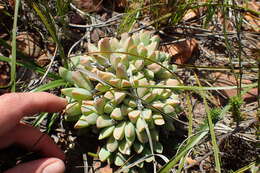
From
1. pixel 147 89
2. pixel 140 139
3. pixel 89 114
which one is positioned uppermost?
pixel 147 89

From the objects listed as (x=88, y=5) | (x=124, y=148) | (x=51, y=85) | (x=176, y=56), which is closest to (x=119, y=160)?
(x=124, y=148)

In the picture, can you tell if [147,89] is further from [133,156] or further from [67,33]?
[67,33]

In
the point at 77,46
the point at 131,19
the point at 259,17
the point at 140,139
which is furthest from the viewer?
the point at 259,17

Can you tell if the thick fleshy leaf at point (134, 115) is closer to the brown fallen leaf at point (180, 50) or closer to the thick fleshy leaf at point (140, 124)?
the thick fleshy leaf at point (140, 124)

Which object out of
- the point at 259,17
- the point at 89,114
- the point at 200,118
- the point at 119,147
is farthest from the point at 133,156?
the point at 259,17

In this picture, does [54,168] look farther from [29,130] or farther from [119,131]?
[119,131]

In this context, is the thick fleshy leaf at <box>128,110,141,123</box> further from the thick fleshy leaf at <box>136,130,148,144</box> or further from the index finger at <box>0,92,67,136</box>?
the index finger at <box>0,92,67,136</box>
